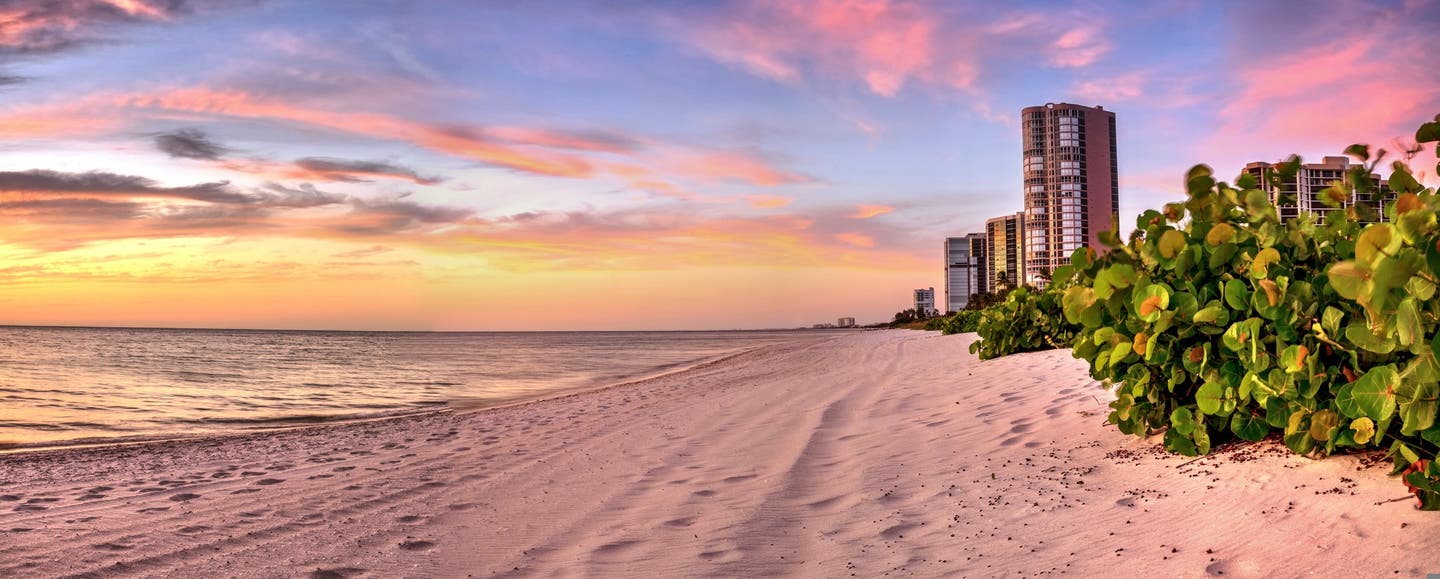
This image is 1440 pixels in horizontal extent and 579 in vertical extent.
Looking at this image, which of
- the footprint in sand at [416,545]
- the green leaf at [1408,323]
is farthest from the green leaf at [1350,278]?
the footprint in sand at [416,545]

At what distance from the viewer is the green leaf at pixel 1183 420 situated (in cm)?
379

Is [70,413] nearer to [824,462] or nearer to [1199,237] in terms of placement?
[824,462]

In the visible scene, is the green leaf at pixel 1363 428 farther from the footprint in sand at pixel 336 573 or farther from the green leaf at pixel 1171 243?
the footprint in sand at pixel 336 573

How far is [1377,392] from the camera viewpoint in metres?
2.50

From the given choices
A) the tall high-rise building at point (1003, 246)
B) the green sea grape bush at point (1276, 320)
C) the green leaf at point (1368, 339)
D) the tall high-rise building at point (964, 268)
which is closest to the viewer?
the green sea grape bush at point (1276, 320)

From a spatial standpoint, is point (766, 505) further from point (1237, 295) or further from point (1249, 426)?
point (1237, 295)

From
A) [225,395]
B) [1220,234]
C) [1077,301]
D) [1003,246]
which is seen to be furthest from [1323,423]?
[1003,246]

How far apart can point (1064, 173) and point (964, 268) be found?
66.5 m

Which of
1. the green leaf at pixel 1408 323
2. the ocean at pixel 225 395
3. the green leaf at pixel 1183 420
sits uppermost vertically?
the green leaf at pixel 1408 323

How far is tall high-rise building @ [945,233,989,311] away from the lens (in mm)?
143625

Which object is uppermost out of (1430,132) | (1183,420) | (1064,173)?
(1064,173)

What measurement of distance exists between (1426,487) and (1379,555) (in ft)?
1.02

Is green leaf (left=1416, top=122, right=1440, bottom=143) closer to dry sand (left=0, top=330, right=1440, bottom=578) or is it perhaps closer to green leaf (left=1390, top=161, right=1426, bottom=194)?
green leaf (left=1390, top=161, right=1426, bottom=194)

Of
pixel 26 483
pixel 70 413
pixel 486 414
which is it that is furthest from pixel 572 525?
pixel 70 413
